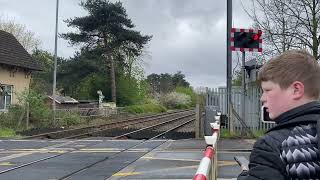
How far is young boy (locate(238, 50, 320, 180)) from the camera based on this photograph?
180cm

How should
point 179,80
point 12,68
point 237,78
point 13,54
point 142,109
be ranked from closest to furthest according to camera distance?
1. point 237,78
2. point 12,68
3. point 13,54
4. point 142,109
5. point 179,80

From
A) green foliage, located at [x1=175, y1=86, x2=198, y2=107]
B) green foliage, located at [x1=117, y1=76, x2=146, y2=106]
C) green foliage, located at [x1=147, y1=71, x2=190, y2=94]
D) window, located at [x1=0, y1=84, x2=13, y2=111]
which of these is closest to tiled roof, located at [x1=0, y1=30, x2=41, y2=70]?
window, located at [x1=0, y1=84, x2=13, y2=111]

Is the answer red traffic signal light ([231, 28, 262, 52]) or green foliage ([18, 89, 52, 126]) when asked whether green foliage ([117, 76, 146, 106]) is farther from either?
red traffic signal light ([231, 28, 262, 52])

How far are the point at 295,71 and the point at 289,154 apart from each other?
1.03 feet

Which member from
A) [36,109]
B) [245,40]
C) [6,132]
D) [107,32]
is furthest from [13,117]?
[107,32]

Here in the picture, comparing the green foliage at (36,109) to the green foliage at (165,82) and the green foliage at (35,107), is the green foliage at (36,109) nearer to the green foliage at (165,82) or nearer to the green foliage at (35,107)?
the green foliage at (35,107)

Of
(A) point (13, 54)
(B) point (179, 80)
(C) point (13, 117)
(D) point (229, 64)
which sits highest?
(B) point (179, 80)

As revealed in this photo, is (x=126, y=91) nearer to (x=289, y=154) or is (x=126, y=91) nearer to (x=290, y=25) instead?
(x=290, y=25)

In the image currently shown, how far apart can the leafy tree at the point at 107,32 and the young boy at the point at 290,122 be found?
55054 mm

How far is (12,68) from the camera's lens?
40.0 meters

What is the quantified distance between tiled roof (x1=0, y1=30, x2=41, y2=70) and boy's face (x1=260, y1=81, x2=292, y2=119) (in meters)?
37.2

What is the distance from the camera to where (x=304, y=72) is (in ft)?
6.40

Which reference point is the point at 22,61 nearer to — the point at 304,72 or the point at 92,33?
the point at 92,33

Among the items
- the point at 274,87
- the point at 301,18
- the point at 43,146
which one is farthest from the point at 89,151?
the point at 274,87
